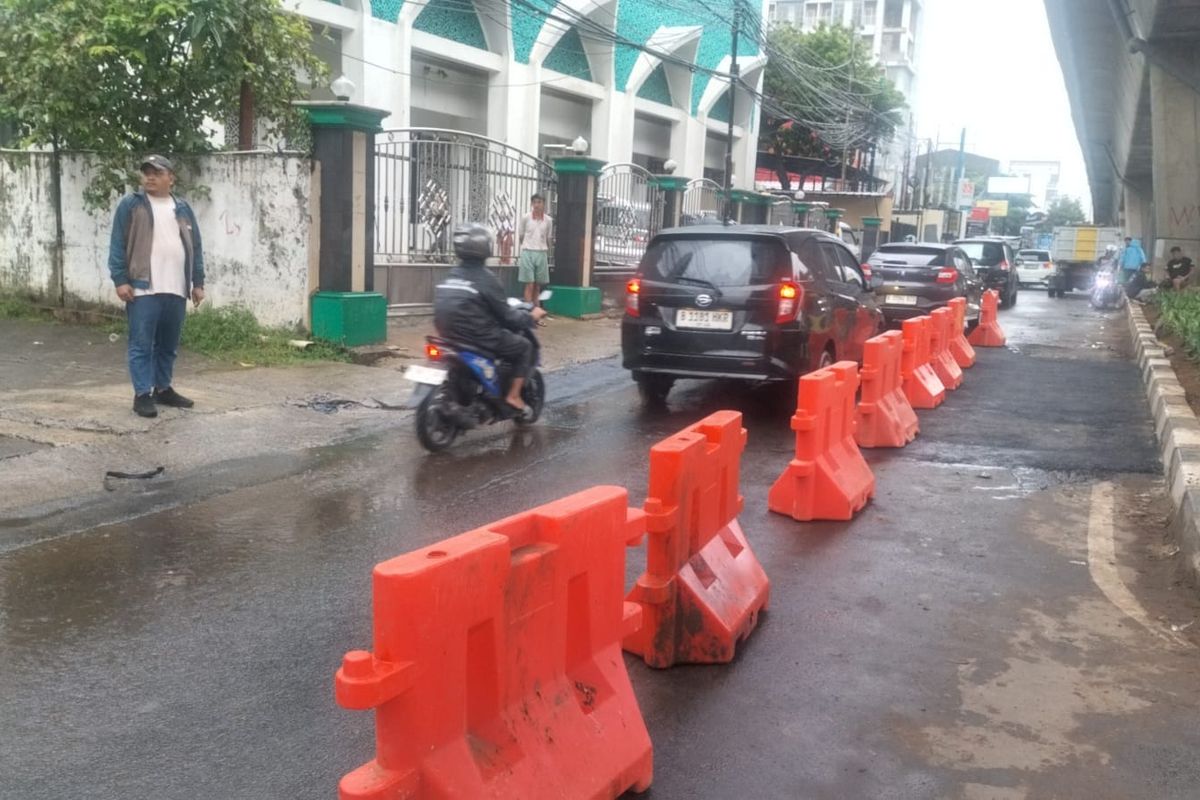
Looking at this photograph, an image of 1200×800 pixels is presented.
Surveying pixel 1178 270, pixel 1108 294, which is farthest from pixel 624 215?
pixel 1108 294

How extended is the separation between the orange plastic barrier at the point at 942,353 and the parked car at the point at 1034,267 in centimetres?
2866

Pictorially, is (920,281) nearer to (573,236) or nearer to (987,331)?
(987,331)

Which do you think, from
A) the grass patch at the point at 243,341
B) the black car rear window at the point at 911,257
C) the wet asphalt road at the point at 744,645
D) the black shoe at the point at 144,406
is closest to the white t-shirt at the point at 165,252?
the black shoe at the point at 144,406

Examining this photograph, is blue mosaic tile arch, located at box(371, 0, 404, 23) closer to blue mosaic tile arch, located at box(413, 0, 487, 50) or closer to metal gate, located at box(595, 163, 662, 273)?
blue mosaic tile arch, located at box(413, 0, 487, 50)

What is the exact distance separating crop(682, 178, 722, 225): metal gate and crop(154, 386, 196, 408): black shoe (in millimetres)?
13240

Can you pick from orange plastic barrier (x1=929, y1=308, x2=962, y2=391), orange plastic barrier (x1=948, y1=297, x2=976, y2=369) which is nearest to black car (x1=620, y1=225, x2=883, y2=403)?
orange plastic barrier (x1=929, y1=308, x2=962, y2=391)

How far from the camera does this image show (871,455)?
325 inches

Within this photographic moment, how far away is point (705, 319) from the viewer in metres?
9.27

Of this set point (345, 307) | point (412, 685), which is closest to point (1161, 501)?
point (412, 685)

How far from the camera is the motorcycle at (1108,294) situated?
2755 cm

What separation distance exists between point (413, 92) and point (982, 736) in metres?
19.4

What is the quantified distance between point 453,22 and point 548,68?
3.28 m

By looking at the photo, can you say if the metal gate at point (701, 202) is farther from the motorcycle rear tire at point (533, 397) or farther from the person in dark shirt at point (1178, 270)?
the motorcycle rear tire at point (533, 397)

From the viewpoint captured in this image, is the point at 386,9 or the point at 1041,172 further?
the point at 1041,172
